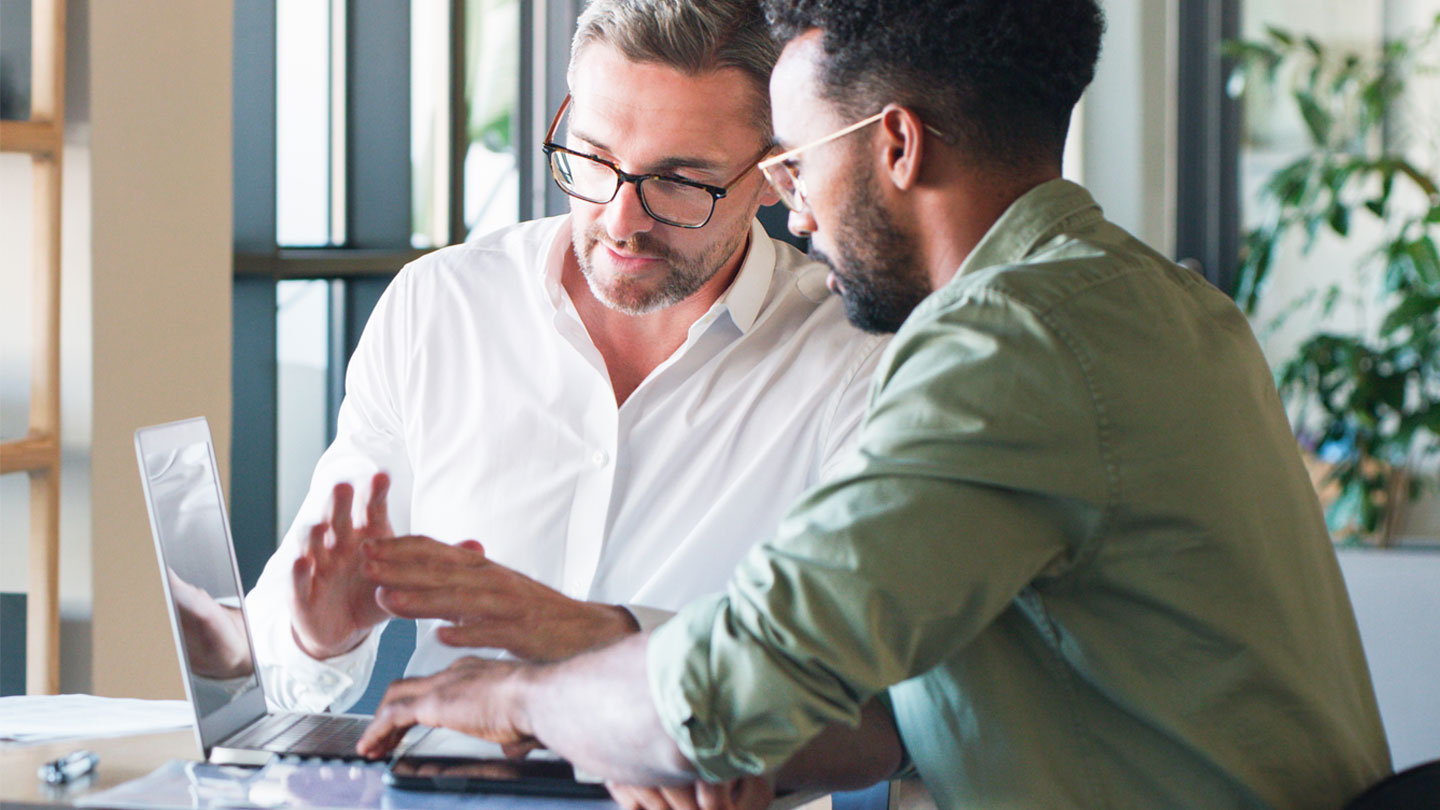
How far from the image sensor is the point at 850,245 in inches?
50.2

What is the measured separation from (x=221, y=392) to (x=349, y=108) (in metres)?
0.95

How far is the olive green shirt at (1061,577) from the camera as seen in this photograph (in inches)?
37.8

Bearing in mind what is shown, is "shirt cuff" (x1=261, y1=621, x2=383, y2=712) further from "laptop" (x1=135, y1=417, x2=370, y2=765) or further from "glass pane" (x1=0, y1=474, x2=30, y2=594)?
"glass pane" (x1=0, y1=474, x2=30, y2=594)

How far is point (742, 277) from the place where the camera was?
6.00ft

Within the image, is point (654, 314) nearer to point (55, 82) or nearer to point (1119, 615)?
point (55, 82)

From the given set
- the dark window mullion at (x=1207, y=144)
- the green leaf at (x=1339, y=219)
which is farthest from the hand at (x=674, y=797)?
the dark window mullion at (x=1207, y=144)

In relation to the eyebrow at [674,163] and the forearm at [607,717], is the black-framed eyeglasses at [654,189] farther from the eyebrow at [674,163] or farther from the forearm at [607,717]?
the forearm at [607,717]

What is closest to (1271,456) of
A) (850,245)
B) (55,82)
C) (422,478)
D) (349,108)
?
(850,245)

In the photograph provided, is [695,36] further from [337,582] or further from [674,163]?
[337,582]

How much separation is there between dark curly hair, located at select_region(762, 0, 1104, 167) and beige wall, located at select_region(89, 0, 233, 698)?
1.14 metres

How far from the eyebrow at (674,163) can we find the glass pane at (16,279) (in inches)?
29.4

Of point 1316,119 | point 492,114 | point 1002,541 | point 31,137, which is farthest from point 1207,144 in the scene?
point 1002,541

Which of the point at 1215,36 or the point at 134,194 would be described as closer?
the point at 134,194

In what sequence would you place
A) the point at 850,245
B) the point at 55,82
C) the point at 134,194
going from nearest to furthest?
the point at 850,245
the point at 55,82
the point at 134,194
